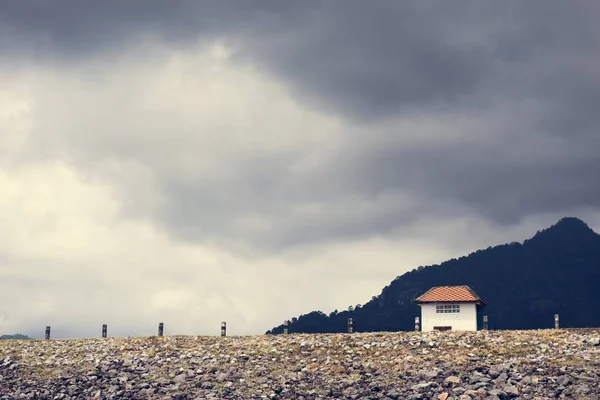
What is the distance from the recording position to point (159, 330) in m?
73.1

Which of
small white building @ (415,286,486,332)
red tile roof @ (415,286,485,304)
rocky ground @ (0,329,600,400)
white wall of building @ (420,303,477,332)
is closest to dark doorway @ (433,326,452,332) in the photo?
small white building @ (415,286,486,332)

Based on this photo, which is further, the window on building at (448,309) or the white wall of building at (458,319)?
the window on building at (448,309)

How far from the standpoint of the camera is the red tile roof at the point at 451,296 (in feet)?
243

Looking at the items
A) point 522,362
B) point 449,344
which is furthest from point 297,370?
point 522,362

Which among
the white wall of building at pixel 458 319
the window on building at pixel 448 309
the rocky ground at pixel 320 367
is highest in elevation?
the window on building at pixel 448 309

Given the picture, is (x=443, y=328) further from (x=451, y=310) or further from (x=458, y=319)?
(x=451, y=310)

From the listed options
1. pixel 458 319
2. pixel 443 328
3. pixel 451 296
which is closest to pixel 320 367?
pixel 443 328

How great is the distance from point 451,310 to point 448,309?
1.10ft

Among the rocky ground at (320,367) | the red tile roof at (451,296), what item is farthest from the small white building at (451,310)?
the rocky ground at (320,367)

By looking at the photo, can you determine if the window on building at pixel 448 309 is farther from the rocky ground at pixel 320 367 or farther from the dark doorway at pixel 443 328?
the rocky ground at pixel 320 367

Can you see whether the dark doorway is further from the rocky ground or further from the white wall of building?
the rocky ground

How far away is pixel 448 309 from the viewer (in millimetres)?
74750

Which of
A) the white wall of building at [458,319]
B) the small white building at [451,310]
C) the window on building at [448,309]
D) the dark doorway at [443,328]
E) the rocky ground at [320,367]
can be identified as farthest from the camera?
the window on building at [448,309]

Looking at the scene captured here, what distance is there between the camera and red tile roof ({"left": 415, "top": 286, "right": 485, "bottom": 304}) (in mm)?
74125
